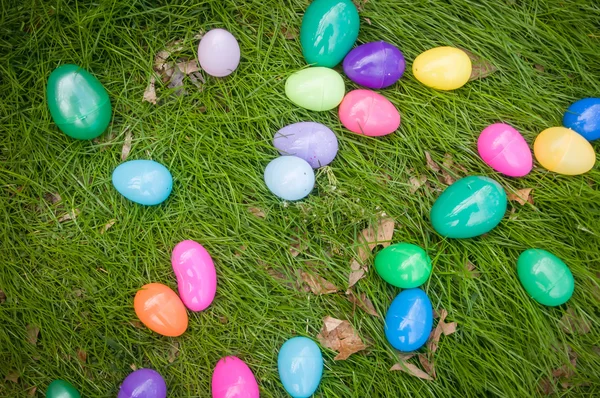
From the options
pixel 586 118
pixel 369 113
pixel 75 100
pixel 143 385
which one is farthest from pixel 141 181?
pixel 586 118

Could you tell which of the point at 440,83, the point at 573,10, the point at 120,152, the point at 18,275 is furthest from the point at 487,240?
the point at 18,275

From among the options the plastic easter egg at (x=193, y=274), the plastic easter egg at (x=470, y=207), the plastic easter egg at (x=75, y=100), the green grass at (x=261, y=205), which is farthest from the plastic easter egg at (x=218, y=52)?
the plastic easter egg at (x=470, y=207)

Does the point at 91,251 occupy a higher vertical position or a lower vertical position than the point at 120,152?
lower

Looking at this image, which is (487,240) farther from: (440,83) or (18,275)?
(18,275)

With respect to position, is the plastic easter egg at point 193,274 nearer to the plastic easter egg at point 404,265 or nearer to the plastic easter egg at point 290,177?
the plastic easter egg at point 290,177

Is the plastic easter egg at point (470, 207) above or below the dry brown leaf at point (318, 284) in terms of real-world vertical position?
above

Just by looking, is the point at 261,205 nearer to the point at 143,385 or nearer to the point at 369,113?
the point at 369,113
